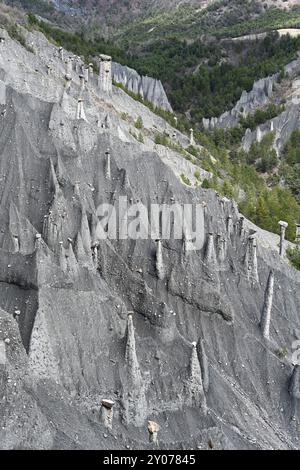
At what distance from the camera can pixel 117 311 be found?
2078 centimetres

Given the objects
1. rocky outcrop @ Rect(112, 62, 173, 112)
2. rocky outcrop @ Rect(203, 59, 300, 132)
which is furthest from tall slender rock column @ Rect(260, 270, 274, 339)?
rocky outcrop @ Rect(203, 59, 300, 132)

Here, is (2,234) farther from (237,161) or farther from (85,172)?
(237,161)

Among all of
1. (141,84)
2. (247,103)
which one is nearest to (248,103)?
(247,103)

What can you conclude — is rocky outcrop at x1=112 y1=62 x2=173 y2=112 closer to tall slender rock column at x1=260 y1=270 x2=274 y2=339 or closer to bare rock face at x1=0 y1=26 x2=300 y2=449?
bare rock face at x1=0 y1=26 x2=300 y2=449

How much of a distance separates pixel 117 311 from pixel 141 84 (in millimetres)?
68241

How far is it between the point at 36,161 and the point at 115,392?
38.6 ft

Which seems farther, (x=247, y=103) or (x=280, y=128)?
(x=247, y=103)

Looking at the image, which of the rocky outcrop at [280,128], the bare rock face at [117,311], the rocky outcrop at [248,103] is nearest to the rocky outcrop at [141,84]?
the rocky outcrop at [248,103]

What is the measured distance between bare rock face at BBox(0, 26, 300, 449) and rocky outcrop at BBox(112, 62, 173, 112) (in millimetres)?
48669

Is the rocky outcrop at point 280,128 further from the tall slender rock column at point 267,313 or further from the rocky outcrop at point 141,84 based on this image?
the tall slender rock column at point 267,313

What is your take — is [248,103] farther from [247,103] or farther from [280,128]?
[280,128]

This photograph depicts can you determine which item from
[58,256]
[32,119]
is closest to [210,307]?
[58,256]

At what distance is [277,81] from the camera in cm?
8981

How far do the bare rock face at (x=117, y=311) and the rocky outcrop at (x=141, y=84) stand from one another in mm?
48669
